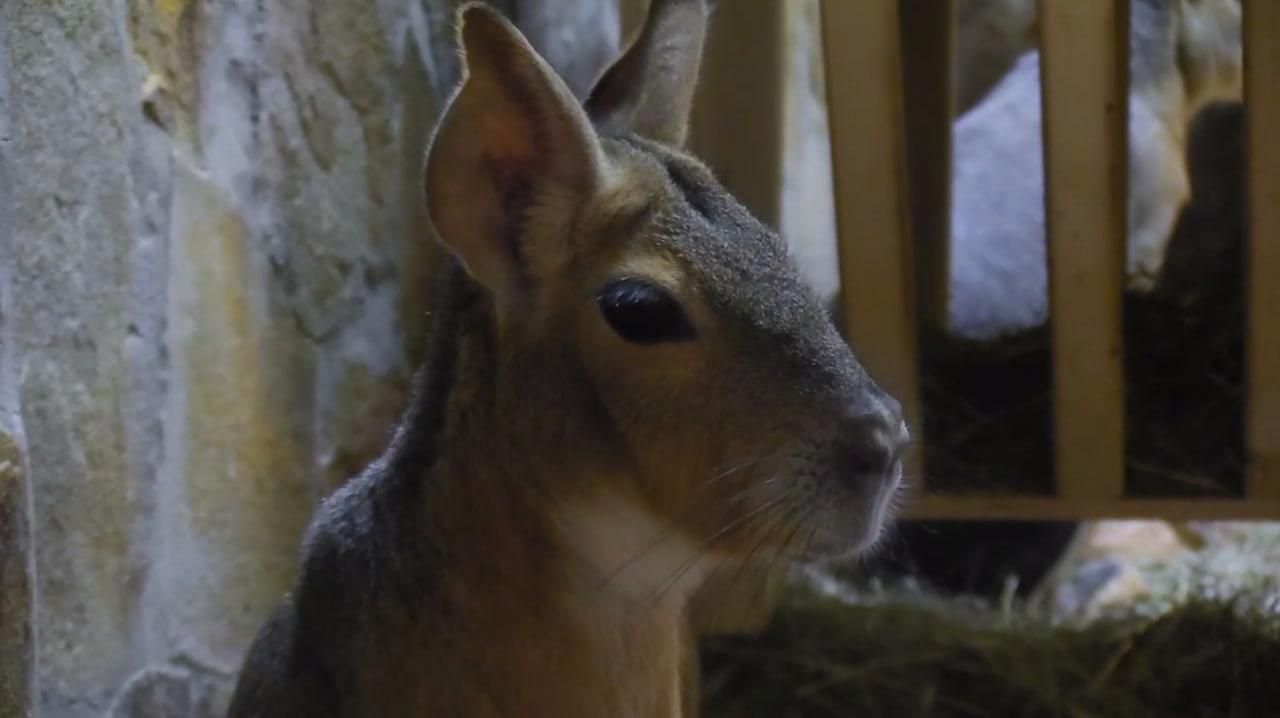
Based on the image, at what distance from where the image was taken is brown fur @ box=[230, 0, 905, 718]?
1.66m

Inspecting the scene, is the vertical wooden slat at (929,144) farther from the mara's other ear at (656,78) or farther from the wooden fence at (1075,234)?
the mara's other ear at (656,78)

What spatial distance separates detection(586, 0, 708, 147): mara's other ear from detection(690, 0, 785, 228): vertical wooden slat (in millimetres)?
716

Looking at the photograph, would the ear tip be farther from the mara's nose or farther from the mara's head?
the mara's nose

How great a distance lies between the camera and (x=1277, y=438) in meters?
2.64

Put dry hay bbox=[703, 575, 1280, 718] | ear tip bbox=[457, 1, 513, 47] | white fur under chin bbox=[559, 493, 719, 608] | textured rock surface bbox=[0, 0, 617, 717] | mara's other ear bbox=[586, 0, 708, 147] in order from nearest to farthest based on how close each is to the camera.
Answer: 1. ear tip bbox=[457, 1, 513, 47]
2. white fur under chin bbox=[559, 493, 719, 608]
3. textured rock surface bbox=[0, 0, 617, 717]
4. mara's other ear bbox=[586, 0, 708, 147]
5. dry hay bbox=[703, 575, 1280, 718]

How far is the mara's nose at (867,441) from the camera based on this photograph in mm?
1636

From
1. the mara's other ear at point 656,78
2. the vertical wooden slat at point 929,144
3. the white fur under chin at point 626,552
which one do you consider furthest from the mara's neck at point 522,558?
the vertical wooden slat at point 929,144

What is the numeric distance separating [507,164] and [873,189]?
3.23 feet

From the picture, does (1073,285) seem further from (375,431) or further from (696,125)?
(375,431)

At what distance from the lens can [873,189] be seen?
2574 millimetres

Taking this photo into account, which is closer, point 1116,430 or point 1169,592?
point 1116,430

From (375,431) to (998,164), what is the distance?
1517mm

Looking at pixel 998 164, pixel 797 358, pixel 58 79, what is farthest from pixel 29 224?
pixel 998 164

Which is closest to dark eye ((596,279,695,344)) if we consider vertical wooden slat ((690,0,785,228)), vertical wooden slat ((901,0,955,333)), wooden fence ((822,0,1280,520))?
wooden fence ((822,0,1280,520))
